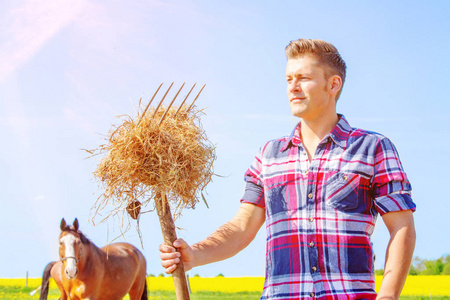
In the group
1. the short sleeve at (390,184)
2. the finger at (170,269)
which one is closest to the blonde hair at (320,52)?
the short sleeve at (390,184)

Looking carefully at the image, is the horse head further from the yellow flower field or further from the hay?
the yellow flower field

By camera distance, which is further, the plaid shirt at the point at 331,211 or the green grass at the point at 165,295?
the green grass at the point at 165,295

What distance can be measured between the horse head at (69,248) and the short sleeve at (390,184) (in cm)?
603

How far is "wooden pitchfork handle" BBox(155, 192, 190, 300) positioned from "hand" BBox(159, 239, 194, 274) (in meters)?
0.03

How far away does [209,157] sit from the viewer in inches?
127

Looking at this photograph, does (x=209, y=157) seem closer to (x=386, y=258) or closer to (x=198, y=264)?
(x=198, y=264)

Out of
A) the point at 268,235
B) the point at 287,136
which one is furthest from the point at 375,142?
the point at 268,235

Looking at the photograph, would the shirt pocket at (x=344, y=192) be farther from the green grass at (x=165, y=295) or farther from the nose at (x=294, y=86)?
the green grass at (x=165, y=295)

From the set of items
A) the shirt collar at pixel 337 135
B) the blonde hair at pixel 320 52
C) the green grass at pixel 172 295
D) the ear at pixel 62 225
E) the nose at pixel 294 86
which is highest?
the blonde hair at pixel 320 52

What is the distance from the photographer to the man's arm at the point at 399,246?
7.98ft

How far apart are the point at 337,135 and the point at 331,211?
43cm

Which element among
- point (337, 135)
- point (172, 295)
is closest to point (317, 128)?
point (337, 135)

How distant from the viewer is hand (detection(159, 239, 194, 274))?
2.66 metres

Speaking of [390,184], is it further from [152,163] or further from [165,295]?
[165,295]
